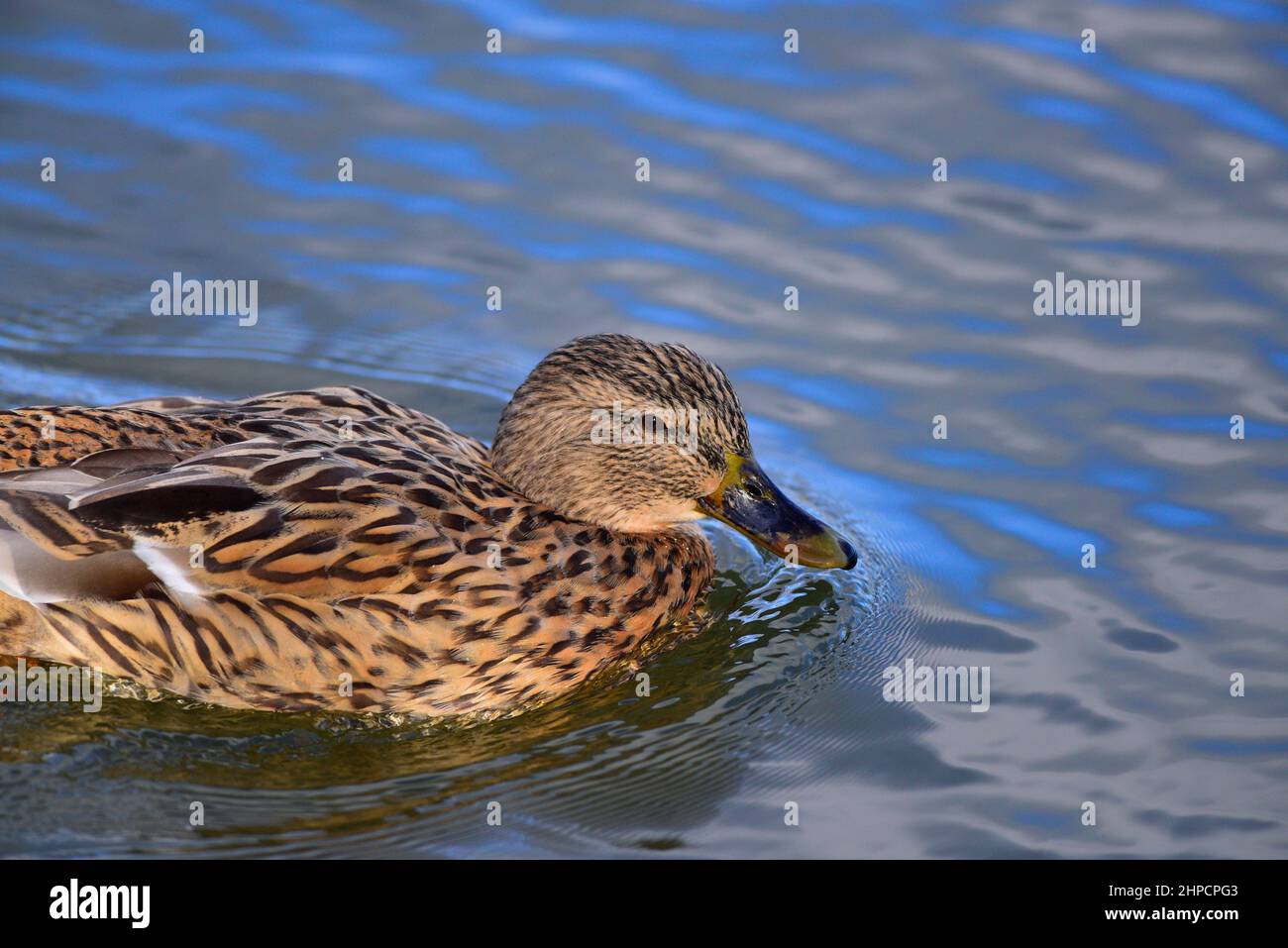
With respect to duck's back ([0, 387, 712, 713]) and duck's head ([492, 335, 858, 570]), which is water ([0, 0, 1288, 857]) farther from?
duck's head ([492, 335, 858, 570])

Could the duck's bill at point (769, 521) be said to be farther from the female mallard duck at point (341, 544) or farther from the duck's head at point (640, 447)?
the female mallard duck at point (341, 544)

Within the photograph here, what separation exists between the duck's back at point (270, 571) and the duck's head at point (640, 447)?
47cm

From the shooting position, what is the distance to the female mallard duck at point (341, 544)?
7.20m

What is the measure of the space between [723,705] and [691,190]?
496cm

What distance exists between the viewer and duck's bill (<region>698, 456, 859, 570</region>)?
8102mm

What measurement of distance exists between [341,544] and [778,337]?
4145mm

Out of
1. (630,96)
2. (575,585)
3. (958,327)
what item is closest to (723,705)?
(575,585)

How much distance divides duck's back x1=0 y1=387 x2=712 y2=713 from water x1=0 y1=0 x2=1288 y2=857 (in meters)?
0.25

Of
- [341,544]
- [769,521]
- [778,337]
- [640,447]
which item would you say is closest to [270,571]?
[341,544]

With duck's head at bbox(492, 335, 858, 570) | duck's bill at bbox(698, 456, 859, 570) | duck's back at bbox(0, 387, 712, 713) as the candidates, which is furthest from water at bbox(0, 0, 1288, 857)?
duck's head at bbox(492, 335, 858, 570)

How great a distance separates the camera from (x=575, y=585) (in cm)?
774

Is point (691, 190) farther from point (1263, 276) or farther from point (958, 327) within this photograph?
point (1263, 276)

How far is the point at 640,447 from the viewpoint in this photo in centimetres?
802
